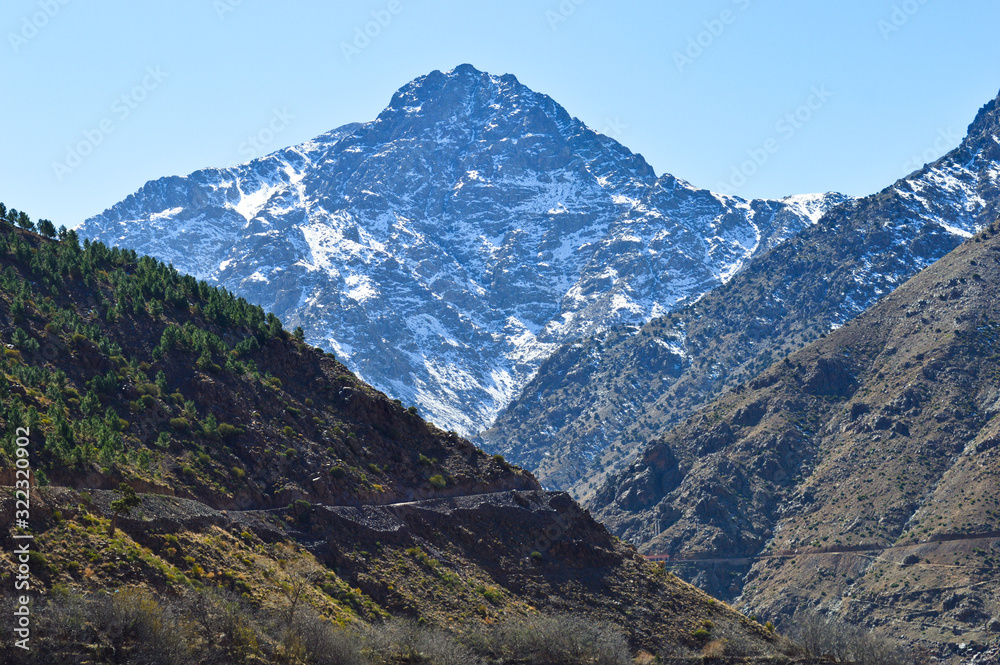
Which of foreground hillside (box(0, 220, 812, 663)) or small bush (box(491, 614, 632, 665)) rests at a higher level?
foreground hillside (box(0, 220, 812, 663))

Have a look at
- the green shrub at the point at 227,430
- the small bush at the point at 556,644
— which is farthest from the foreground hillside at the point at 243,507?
the small bush at the point at 556,644

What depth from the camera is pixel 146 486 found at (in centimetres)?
8150

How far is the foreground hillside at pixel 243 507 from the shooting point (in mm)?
67250

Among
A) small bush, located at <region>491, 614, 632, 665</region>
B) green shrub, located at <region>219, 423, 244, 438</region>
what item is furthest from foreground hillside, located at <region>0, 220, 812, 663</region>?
small bush, located at <region>491, 614, 632, 665</region>

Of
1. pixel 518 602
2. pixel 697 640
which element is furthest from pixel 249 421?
pixel 697 640

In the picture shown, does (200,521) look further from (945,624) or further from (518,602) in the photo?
(945,624)

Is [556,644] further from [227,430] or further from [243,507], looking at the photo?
[227,430]

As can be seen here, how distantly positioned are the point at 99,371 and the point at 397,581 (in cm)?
3102

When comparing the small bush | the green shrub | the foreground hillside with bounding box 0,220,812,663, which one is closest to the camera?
the foreground hillside with bounding box 0,220,812,663

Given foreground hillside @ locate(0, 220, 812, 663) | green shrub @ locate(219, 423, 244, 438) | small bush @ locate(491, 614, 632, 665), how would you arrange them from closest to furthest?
foreground hillside @ locate(0, 220, 812, 663) → small bush @ locate(491, 614, 632, 665) → green shrub @ locate(219, 423, 244, 438)

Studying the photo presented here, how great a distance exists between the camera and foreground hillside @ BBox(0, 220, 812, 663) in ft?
221

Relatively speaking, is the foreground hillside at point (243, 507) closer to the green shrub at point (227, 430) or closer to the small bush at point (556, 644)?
the green shrub at point (227, 430)

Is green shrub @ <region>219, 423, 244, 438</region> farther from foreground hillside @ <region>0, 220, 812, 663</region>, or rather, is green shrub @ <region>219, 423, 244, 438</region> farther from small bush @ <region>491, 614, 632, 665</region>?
small bush @ <region>491, 614, 632, 665</region>

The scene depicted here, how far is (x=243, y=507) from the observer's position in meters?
88.5
